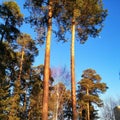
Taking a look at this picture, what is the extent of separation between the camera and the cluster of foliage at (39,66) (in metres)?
18.2

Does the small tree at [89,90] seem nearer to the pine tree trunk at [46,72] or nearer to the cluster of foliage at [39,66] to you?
the cluster of foliage at [39,66]

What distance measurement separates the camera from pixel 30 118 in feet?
107

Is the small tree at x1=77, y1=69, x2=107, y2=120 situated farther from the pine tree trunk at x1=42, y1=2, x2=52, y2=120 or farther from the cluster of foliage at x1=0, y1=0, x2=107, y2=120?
the pine tree trunk at x1=42, y1=2, x2=52, y2=120

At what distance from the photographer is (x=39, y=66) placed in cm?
3709

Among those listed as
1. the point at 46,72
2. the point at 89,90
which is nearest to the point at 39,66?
the point at 89,90

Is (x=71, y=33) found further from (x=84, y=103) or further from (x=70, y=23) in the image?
(x=84, y=103)

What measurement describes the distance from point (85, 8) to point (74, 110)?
7.36 meters

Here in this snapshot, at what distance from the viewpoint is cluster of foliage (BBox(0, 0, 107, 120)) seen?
59.8 feet

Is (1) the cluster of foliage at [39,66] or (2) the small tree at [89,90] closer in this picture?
(1) the cluster of foliage at [39,66]

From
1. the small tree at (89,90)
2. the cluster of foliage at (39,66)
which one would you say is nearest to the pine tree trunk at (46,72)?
the cluster of foliage at (39,66)

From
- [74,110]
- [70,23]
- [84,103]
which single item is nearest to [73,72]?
[74,110]

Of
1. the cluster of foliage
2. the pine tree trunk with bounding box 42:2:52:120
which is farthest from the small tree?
the pine tree trunk with bounding box 42:2:52:120

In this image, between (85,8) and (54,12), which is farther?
(85,8)

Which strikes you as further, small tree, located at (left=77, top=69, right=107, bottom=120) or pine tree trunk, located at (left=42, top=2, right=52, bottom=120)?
small tree, located at (left=77, top=69, right=107, bottom=120)
